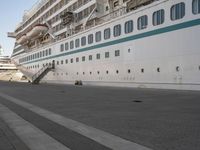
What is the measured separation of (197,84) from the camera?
18.6m

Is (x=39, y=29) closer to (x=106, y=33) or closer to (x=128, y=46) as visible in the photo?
(x=106, y=33)

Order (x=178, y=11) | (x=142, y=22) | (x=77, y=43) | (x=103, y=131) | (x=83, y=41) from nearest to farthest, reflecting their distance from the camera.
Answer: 1. (x=103, y=131)
2. (x=178, y=11)
3. (x=142, y=22)
4. (x=83, y=41)
5. (x=77, y=43)

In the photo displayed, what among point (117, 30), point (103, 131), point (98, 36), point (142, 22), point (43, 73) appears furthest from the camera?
point (43, 73)

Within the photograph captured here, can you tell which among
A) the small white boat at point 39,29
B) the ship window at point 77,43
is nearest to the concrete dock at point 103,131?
the ship window at point 77,43

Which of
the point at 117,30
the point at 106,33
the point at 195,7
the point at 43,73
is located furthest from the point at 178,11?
the point at 43,73

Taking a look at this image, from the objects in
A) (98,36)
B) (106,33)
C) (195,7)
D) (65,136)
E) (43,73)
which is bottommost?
(65,136)

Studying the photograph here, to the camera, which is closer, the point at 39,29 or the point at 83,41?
the point at 83,41

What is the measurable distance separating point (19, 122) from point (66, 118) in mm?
1400

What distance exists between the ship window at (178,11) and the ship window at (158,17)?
0.96m

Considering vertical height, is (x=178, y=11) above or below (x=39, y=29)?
below

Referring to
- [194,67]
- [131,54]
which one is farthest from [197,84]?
[131,54]

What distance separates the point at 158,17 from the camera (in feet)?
73.0

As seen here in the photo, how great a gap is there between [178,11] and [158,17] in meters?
2.00

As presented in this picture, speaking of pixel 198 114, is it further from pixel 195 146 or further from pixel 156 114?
pixel 195 146
